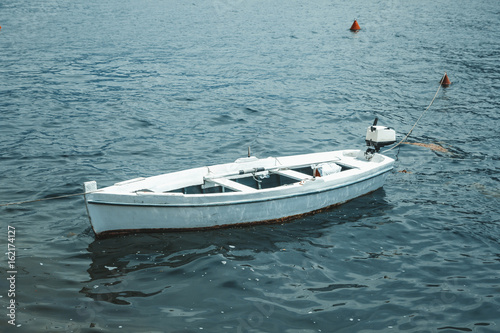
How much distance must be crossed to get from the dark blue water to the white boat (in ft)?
1.06

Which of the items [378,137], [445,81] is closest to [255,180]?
[378,137]

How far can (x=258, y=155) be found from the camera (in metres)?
17.2

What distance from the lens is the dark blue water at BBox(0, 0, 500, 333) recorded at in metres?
9.48

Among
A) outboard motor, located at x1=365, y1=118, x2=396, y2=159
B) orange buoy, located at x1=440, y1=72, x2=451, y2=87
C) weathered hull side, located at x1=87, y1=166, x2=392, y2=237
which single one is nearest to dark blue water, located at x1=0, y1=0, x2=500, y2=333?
weathered hull side, located at x1=87, y1=166, x2=392, y2=237

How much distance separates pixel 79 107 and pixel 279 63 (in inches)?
516

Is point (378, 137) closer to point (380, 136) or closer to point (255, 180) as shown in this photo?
point (380, 136)

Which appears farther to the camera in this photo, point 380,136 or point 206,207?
point 380,136

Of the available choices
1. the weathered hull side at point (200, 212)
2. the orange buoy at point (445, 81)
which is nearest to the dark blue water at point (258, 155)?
→ the weathered hull side at point (200, 212)

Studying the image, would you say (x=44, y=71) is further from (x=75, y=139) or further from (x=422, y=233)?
(x=422, y=233)

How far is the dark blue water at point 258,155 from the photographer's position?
373 inches

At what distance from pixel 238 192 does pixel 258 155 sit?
5.76 metres
